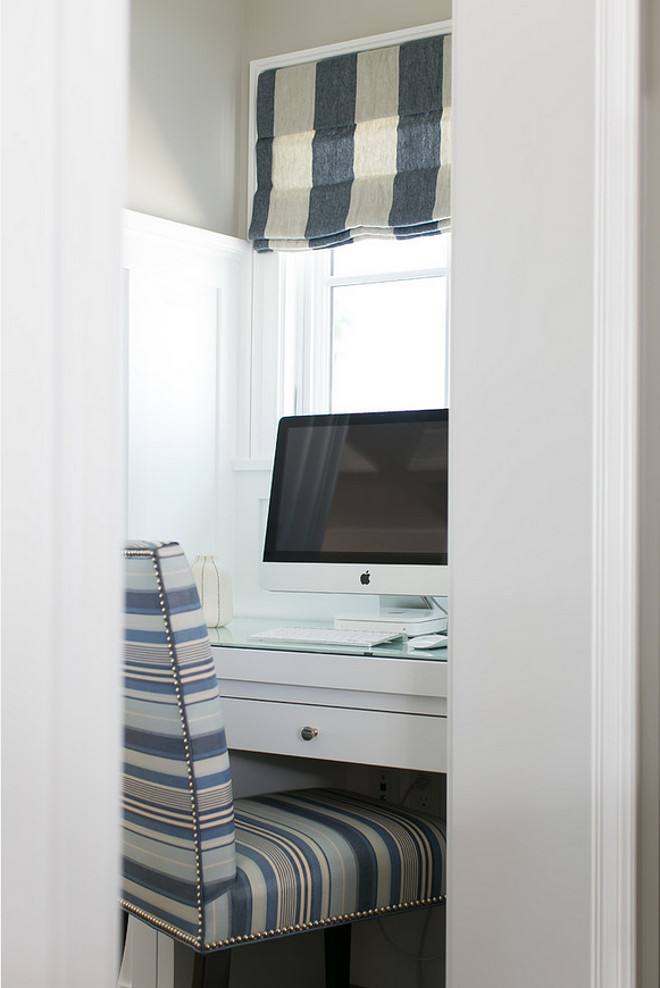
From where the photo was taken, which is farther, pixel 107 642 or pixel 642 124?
pixel 642 124

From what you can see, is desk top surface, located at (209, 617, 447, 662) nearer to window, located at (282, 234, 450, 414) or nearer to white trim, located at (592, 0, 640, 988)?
white trim, located at (592, 0, 640, 988)

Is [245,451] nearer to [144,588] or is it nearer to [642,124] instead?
[144,588]

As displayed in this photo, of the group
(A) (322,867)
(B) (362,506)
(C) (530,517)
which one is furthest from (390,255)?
(A) (322,867)

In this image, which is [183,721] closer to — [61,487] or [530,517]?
[530,517]

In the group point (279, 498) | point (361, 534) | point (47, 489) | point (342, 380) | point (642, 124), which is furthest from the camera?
point (342, 380)

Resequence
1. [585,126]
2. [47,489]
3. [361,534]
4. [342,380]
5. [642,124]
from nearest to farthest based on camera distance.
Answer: [47,489] → [585,126] → [642,124] → [361,534] → [342,380]

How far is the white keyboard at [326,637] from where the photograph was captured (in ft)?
5.70

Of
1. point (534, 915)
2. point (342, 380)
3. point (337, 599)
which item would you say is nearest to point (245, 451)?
point (342, 380)

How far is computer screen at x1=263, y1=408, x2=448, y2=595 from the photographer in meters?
1.98

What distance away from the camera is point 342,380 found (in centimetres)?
249

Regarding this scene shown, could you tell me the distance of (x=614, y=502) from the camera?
3.91 ft

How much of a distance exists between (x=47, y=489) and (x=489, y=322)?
91 centimetres

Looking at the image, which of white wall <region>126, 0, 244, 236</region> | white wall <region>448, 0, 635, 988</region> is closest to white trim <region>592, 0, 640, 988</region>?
white wall <region>448, 0, 635, 988</region>

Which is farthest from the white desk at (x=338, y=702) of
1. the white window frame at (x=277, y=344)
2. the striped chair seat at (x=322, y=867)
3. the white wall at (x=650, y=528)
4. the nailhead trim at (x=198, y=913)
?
the white window frame at (x=277, y=344)
